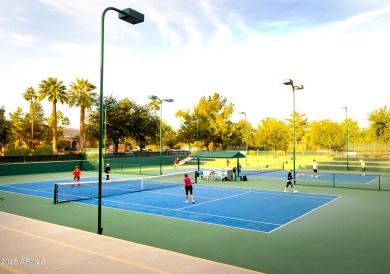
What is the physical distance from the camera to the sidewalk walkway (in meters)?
7.36

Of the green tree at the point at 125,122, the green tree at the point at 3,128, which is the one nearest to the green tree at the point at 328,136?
the green tree at the point at 125,122

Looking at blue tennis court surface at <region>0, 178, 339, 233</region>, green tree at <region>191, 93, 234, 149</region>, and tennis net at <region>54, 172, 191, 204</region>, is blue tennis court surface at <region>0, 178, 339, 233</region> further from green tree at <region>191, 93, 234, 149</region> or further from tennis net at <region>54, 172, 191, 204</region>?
green tree at <region>191, 93, 234, 149</region>

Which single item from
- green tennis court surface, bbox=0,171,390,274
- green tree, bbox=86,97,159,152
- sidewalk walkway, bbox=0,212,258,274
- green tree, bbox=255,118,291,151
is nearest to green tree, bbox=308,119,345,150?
green tree, bbox=255,118,291,151

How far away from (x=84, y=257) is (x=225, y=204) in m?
10.4

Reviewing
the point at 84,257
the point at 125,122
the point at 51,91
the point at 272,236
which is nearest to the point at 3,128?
the point at 51,91

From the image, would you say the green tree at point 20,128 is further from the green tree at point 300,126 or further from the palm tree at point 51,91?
the green tree at point 300,126

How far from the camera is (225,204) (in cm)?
1747

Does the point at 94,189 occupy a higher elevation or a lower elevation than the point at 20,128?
lower

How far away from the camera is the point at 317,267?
26.6ft

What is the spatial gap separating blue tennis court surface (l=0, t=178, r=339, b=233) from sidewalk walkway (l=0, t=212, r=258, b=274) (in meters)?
4.85

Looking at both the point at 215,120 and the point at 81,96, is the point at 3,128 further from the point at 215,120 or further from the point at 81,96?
the point at 215,120

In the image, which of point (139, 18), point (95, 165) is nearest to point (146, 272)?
point (139, 18)

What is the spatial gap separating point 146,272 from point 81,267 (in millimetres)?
1600

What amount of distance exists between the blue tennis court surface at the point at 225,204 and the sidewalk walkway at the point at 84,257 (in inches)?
191
